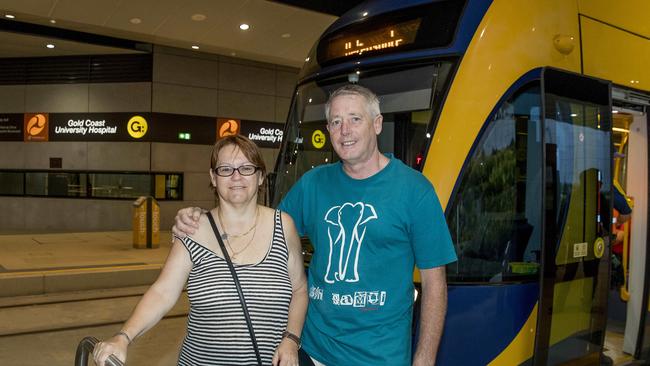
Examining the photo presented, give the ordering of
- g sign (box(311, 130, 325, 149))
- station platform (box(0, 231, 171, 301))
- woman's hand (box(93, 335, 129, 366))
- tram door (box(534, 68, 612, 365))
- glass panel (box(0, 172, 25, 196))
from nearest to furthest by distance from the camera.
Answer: woman's hand (box(93, 335, 129, 366)) < tram door (box(534, 68, 612, 365)) < g sign (box(311, 130, 325, 149)) < station platform (box(0, 231, 171, 301)) < glass panel (box(0, 172, 25, 196))

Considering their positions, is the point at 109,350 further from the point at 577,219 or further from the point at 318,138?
the point at 577,219

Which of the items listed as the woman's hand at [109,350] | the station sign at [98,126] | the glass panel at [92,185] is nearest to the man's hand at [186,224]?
the woman's hand at [109,350]

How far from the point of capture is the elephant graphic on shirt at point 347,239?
2.17 m

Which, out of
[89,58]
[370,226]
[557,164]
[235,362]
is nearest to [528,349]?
[557,164]

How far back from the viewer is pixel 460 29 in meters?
3.30

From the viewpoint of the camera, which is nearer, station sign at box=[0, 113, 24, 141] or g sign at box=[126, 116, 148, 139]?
g sign at box=[126, 116, 148, 139]

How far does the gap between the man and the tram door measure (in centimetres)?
149

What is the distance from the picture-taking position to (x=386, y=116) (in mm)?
3586

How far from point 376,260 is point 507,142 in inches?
61.7

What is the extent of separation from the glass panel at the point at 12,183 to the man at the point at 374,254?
15595mm

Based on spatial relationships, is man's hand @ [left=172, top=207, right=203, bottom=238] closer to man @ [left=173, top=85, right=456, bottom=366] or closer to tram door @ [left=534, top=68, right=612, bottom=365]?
man @ [left=173, top=85, right=456, bottom=366]

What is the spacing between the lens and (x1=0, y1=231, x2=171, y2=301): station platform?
27.2ft

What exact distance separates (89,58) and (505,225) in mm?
14595

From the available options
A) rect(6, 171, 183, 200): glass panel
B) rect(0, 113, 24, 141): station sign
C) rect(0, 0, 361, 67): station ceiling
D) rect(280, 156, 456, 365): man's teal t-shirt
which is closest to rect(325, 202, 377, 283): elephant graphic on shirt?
rect(280, 156, 456, 365): man's teal t-shirt
